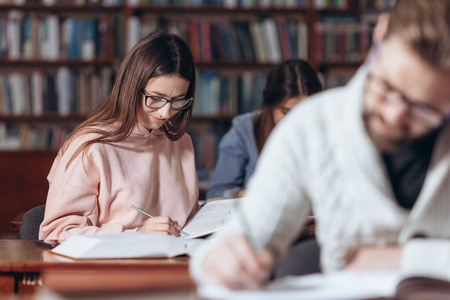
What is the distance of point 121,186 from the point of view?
1875 mm

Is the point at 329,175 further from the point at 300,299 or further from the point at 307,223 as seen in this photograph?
the point at 307,223

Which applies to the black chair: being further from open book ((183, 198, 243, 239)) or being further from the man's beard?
the man's beard

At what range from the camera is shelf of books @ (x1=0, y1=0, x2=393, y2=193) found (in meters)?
4.02

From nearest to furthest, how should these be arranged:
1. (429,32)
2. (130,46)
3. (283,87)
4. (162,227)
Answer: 1. (429,32)
2. (162,227)
3. (283,87)
4. (130,46)

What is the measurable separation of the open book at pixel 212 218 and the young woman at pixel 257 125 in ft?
1.94

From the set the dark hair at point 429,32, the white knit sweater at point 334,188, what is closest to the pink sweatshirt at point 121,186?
the white knit sweater at point 334,188

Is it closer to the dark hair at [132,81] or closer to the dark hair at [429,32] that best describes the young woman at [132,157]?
the dark hair at [132,81]

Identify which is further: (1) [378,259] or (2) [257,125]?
(2) [257,125]

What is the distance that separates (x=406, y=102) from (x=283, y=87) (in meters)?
1.75

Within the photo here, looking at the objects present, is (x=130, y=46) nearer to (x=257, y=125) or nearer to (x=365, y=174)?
(x=257, y=125)

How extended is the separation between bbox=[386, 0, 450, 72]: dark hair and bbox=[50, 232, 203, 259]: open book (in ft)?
2.61

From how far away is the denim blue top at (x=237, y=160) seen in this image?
2.63m

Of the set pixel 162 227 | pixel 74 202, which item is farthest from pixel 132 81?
pixel 162 227

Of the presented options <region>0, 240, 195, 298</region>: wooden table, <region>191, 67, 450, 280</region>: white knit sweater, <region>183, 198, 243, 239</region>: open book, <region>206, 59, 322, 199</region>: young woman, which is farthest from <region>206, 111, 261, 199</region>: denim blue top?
<region>191, 67, 450, 280</region>: white knit sweater
